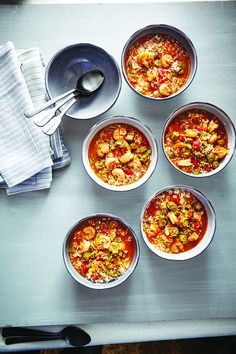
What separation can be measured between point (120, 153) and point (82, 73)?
0.41 metres

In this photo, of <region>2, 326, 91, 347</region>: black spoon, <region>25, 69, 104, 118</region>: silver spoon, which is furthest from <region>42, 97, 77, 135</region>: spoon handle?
<region>2, 326, 91, 347</region>: black spoon

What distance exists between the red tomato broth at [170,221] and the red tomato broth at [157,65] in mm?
462

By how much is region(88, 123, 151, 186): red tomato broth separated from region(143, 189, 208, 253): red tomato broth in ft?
0.52

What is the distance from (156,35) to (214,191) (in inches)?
30.1

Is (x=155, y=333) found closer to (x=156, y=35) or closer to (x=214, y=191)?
(x=214, y=191)

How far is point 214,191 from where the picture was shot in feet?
6.30

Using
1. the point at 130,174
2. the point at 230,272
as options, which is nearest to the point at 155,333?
the point at 230,272

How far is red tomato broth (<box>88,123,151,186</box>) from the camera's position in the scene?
72.1 inches

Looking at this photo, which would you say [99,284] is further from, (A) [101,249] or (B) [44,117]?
(B) [44,117]

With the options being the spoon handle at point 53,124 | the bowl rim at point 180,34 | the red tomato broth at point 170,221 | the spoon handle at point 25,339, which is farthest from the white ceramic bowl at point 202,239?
the spoon handle at point 25,339

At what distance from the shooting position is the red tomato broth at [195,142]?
1.83m

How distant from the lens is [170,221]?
1.83 m

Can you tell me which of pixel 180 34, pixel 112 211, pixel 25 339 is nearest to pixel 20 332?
pixel 25 339

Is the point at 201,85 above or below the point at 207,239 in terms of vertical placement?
above
